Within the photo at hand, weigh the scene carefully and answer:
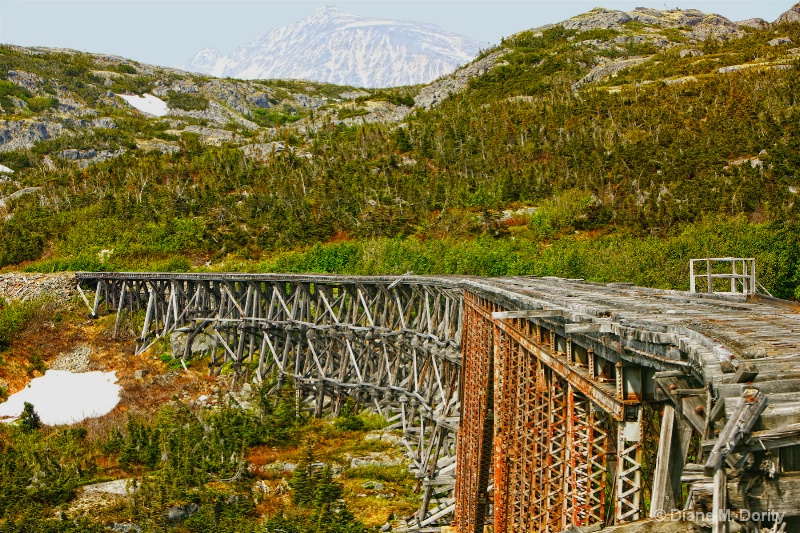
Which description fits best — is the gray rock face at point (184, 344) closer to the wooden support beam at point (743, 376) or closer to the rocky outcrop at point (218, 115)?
the wooden support beam at point (743, 376)

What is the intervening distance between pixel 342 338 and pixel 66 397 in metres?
11.7

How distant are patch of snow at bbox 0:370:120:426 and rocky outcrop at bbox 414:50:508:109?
5915 cm

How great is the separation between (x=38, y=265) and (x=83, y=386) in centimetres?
1633

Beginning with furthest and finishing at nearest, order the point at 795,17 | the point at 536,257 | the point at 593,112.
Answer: the point at 795,17 → the point at 593,112 → the point at 536,257

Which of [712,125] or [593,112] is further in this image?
[593,112]

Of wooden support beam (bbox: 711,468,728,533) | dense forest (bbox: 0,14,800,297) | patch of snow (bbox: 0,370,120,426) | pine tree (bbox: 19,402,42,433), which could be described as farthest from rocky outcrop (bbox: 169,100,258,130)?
wooden support beam (bbox: 711,468,728,533)

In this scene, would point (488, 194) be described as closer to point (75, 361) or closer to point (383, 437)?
point (75, 361)

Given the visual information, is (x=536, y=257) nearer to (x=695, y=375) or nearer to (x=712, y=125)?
(x=712, y=125)

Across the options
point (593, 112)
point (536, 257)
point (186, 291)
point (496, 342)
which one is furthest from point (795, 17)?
point (496, 342)

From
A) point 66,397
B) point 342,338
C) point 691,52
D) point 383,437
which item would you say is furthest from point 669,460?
point 691,52

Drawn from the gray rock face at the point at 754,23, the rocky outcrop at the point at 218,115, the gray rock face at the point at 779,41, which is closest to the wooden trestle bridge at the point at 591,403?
the gray rock face at the point at 779,41

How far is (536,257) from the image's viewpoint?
36.5 m

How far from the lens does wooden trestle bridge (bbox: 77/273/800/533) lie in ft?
10.9

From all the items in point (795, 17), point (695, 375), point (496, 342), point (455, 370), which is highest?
point (795, 17)
